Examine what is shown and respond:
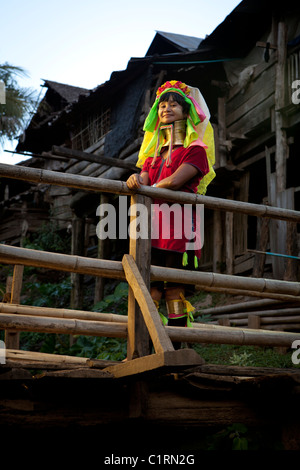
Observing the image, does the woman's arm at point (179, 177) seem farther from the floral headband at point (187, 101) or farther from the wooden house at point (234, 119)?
the wooden house at point (234, 119)

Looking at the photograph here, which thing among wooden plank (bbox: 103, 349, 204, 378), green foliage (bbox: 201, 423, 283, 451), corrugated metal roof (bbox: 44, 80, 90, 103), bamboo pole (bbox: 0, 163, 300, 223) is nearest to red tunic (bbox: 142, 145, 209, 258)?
bamboo pole (bbox: 0, 163, 300, 223)

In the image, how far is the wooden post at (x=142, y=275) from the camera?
2.77 metres

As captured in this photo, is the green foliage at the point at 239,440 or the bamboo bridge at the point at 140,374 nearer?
the bamboo bridge at the point at 140,374

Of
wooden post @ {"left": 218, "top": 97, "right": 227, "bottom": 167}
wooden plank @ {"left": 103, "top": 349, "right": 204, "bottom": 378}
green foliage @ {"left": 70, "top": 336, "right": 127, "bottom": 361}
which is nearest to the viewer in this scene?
wooden plank @ {"left": 103, "top": 349, "right": 204, "bottom": 378}

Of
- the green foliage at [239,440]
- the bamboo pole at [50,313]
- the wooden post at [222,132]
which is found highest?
the wooden post at [222,132]

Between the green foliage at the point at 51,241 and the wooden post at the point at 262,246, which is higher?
the green foliage at the point at 51,241

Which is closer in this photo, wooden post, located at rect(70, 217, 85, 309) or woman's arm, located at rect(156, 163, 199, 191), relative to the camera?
woman's arm, located at rect(156, 163, 199, 191)

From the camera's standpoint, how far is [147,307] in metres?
2.50

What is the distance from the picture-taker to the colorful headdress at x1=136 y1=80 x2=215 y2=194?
3726 millimetres

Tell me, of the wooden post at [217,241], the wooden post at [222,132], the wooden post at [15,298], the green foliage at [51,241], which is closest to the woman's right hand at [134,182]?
the wooden post at [15,298]

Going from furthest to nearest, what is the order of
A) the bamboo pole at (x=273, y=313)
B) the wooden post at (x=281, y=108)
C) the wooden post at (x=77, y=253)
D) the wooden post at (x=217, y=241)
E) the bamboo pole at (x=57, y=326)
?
the wooden post at (x=77, y=253) < the wooden post at (x=217, y=241) < the wooden post at (x=281, y=108) < the bamboo pole at (x=273, y=313) < the bamboo pole at (x=57, y=326)

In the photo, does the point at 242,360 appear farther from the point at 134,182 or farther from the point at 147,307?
the point at 147,307

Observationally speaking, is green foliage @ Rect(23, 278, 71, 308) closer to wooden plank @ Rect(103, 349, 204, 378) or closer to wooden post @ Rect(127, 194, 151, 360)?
wooden post @ Rect(127, 194, 151, 360)
